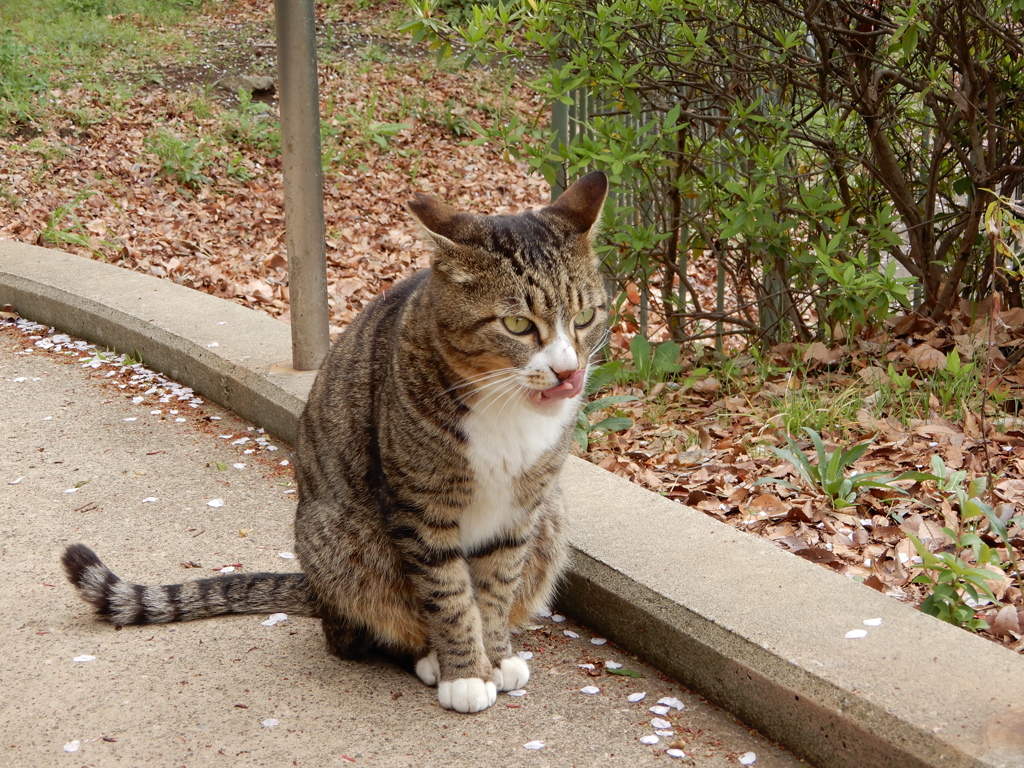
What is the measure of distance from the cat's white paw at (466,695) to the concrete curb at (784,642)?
0.47 metres

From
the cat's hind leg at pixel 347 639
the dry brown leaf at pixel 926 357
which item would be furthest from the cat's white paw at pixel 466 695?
the dry brown leaf at pixel 926 357

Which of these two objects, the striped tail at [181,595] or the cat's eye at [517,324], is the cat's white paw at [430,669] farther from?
the cat's eye at [517,324]

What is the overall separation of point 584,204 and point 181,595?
168 cm

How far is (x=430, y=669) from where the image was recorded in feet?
9.46

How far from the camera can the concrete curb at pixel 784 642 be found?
2209 mm

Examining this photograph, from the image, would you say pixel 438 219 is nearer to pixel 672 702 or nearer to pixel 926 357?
pixel 672 702

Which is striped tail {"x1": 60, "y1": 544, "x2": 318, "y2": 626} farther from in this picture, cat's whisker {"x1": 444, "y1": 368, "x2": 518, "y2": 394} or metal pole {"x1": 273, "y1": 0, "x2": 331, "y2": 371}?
metal pole {"x1": 273, "y1": 0, "x2": 331, "y2": 371}

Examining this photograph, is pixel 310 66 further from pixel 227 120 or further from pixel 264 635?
pixel 227 120

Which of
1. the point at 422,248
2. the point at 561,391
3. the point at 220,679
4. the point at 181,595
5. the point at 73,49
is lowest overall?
the point at 220,679

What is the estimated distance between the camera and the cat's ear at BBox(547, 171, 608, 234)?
113 inches

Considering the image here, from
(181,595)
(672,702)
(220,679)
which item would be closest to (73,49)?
(181,595)

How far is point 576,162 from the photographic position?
181 inches

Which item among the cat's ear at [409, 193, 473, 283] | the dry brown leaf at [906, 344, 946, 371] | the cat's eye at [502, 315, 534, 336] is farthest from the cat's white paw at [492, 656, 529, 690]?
the dry brown leaf at [906, 344, 946, 371]

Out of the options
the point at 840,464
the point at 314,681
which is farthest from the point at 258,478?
the point at 840,464
